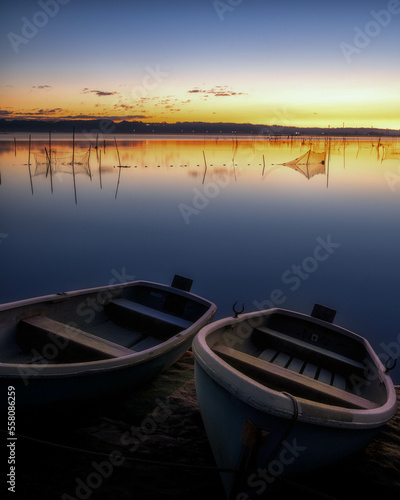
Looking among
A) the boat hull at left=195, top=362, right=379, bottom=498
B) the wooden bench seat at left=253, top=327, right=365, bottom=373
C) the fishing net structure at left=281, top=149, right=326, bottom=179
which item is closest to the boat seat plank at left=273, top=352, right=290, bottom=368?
the wooden bench seat at left=253, top=327, right=365, bottom=373

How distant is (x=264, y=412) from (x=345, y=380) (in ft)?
7.88

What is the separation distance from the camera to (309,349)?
5156 millimetres

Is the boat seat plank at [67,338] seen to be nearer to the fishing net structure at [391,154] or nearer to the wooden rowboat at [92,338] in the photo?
the wooden rowboat at [92,338]

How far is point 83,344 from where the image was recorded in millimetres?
4465

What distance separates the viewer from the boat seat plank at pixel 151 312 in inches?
230

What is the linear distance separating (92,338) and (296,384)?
258 centimetres

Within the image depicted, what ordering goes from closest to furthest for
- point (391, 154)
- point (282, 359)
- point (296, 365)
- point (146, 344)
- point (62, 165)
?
point (296, 365) → point (282, 359) → point (146, 344) → point (62, 165) → point (391, 154)

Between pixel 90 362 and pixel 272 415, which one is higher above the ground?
pixel 272 415

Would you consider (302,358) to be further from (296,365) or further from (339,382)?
(339,382)

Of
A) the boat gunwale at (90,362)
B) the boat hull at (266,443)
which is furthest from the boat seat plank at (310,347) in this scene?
the boat hull at (266,443)

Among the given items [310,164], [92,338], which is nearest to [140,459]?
[92,338]

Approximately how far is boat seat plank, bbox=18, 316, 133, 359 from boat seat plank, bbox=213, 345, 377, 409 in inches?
52.4

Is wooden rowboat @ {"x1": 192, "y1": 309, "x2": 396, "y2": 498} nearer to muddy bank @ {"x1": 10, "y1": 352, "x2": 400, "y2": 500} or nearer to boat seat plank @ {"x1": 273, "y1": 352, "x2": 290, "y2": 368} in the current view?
muddy bank @ {"x1": 10, "y1": 352, "x2": 400, "y2": 500}

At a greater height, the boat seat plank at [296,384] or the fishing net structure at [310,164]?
the fishing net structure at [310,164]
